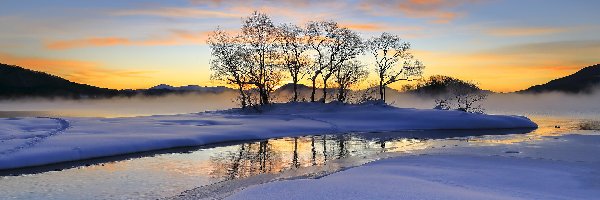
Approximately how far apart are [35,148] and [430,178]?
1549 centimetres

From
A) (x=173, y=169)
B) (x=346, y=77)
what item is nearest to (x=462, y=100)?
(x=346, y=77)

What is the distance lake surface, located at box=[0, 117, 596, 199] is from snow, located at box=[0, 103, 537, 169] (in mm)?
1276

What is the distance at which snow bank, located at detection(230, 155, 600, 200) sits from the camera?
10.5 m

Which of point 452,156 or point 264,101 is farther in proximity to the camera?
point 264,101

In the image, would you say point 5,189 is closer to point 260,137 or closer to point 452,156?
point 452,156

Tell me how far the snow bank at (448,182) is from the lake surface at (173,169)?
2.89m

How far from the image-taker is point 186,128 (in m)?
32.2

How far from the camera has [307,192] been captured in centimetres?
1069

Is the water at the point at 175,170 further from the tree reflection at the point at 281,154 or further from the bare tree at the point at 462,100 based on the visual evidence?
the bare tree at the point at 462,100

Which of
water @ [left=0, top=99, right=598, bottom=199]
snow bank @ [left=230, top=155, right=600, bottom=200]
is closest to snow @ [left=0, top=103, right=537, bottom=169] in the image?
water @ [left=0, top=99, right=598, bottom=199]

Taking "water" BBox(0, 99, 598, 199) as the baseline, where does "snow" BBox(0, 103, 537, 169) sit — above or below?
above

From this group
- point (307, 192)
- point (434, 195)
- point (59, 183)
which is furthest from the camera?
point (59, 183)

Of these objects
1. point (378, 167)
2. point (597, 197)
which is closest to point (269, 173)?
point (378, 167)

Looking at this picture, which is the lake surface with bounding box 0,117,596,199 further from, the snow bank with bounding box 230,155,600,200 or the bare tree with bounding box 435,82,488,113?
the bare tree with bounding box 435,82,488,113
